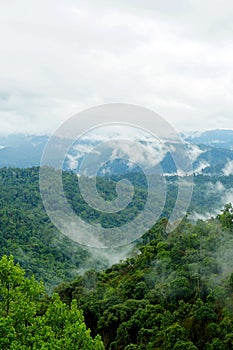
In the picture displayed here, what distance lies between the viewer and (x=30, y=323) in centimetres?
892

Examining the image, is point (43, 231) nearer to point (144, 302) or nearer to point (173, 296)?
point (144, 302)

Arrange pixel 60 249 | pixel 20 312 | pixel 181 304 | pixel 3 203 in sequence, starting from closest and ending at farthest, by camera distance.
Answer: pixel 20 312, pixel 181 304, pixel 60 249, pixel 3 203

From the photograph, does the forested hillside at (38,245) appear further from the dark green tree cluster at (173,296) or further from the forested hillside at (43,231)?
the dark green tree cluster at (173,296)

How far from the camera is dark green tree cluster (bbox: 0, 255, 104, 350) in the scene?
8156 mm

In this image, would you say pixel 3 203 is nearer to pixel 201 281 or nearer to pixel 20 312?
pixel 201 281

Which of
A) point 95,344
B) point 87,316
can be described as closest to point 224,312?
point 87,316

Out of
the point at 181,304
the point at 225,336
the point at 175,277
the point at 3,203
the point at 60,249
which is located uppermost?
the point at 3,203

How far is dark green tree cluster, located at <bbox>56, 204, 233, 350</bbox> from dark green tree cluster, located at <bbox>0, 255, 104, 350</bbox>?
860cm

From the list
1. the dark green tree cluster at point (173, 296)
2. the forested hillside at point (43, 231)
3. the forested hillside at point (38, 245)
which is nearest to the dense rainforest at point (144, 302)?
the dark green tree cluster at point (173, 296)

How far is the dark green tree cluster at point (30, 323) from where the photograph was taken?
8156 mm

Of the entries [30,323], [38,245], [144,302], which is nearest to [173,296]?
[144,302]

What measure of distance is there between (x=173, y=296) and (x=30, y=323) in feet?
42.2

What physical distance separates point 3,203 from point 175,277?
191 feet

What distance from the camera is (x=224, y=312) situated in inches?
714
